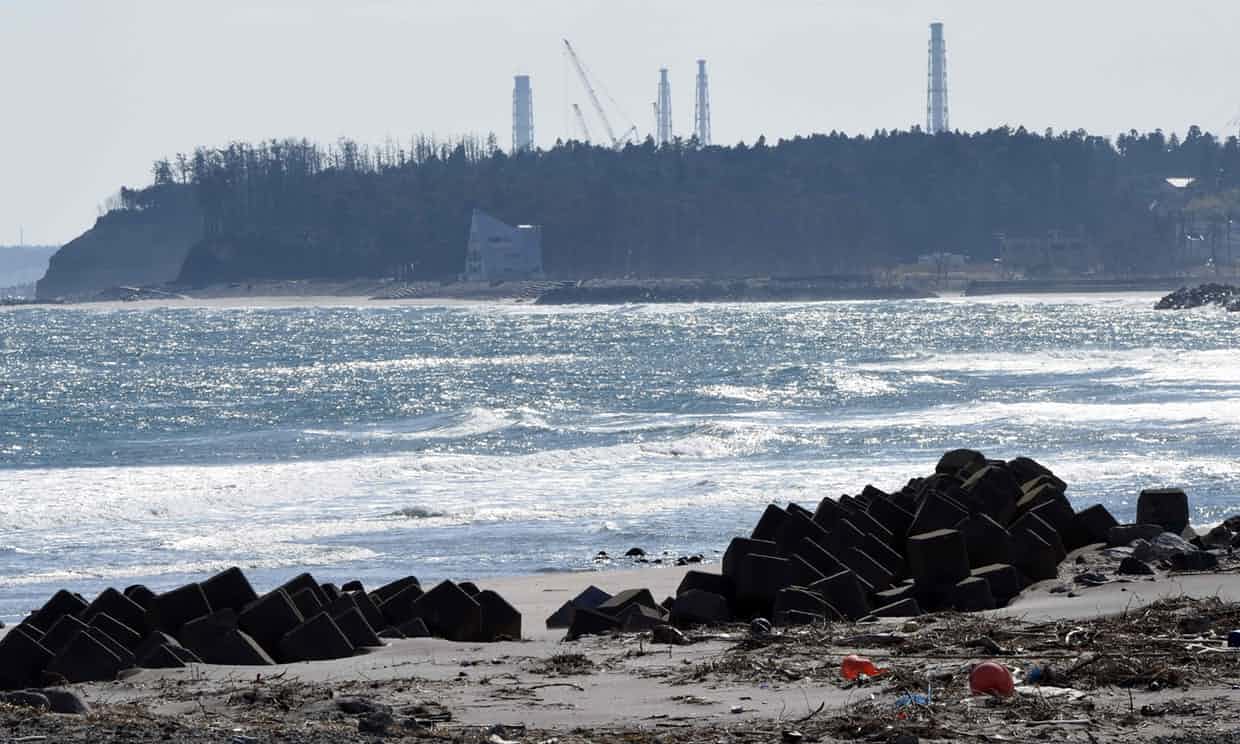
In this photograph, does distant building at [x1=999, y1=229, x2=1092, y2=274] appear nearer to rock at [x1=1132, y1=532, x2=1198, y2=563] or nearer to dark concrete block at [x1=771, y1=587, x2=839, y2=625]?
rock at [x1=1132, y1=532, x2=1198, y2=563]

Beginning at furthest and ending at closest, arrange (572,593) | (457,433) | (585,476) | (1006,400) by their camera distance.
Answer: (1006,400) < (457,433) < (585,476) < (572,593)

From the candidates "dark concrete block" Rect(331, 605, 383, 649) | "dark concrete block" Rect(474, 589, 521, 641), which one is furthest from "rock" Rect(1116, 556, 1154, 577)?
"dark concrete block" Rect(331, 605, 383, 649)

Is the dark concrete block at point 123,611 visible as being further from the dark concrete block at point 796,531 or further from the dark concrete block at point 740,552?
the dark concrete block at point 796,531

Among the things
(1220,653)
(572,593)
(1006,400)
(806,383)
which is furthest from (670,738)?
(806,383)

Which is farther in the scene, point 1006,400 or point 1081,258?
point 1081,258

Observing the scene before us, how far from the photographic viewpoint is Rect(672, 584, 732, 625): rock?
10.1m

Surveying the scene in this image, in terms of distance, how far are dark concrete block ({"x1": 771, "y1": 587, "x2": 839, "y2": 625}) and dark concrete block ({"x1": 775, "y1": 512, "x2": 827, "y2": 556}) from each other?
1794mm

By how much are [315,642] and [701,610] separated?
2.08 meters

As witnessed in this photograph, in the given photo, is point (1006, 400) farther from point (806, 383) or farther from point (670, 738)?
point (670, 738)

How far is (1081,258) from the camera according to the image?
585ft

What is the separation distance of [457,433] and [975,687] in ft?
93.9

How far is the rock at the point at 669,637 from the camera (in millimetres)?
9141

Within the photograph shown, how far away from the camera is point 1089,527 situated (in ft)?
42.4

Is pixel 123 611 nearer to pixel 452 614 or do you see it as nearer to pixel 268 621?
pixel 268 621
